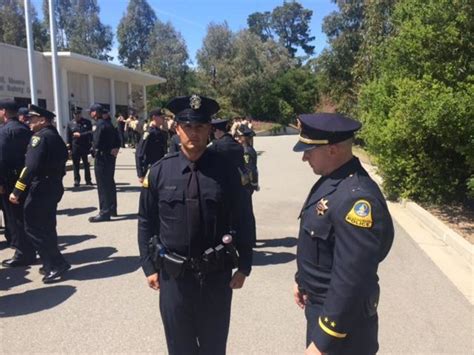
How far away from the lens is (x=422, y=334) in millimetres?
4227

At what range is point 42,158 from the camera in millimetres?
5250

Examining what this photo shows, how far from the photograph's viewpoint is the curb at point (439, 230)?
651 centimetres

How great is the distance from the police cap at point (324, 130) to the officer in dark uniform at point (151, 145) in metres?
5.94

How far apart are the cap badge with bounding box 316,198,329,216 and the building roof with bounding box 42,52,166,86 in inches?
890

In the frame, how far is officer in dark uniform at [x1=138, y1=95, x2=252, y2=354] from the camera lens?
277 centimetres

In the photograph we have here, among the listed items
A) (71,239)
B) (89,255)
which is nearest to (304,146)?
(89,255)

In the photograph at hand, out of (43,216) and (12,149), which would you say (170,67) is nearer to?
(12,149)

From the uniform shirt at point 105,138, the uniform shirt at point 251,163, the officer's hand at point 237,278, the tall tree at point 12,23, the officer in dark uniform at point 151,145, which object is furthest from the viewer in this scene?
→ the tall tree at point 12,23

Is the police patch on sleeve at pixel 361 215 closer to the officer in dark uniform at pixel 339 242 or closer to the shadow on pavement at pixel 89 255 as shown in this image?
the officer in dark uniform at pixel 339 242

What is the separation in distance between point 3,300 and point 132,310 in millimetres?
1390

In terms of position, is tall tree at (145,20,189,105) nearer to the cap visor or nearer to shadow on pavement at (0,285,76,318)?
shadow on pavement at (0,285,76,318)

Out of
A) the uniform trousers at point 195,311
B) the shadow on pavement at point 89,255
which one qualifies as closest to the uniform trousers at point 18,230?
the shadow on pavement at point 89,255

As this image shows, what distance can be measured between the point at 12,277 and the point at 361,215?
15.8ft

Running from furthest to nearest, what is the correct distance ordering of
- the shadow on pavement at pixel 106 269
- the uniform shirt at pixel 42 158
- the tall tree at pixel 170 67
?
the tall tree at pixel 170 67, the shadow on pavement at pixel 106 269, the uniform shirt at pixel 42 158
